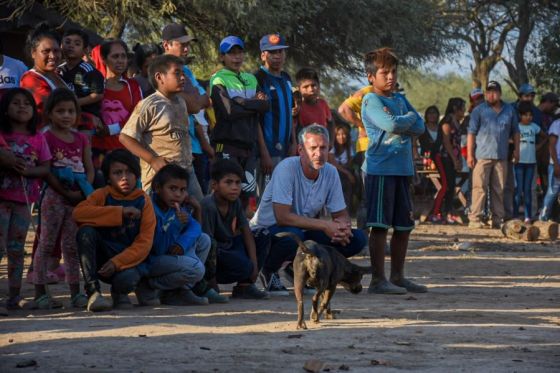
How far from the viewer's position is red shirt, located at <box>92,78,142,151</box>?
10.1 m

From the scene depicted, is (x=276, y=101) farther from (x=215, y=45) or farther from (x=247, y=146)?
(x=215, y=45)

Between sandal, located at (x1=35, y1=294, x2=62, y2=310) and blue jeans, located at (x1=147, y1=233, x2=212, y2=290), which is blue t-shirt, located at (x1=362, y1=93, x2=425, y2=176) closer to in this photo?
blue jeans, located at (x1=147, y1=233, x2=212, y2=290)

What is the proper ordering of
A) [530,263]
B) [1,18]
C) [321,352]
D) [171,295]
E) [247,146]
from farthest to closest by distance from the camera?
[1,18], [530,263], [247,146], [171,295], [321,352]

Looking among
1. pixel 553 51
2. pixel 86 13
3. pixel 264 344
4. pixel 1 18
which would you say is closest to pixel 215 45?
pixel 86 13

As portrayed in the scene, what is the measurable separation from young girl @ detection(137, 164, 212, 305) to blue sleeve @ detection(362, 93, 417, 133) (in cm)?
179

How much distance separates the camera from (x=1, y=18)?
19.0m

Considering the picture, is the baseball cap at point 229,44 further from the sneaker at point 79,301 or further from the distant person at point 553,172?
the distant person at point 553,172

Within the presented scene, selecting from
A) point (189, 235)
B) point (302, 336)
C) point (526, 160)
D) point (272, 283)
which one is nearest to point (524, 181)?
point (526, 160)

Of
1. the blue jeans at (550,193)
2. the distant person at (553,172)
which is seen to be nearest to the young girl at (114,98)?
the distant person at (553,172)

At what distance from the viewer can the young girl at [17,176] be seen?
27.6 ft

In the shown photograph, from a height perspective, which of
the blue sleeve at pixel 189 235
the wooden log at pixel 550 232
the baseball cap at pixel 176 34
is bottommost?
the wooden log at pixel 550 232

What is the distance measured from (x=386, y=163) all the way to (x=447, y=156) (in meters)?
9.78

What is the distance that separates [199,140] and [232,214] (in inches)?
73.9

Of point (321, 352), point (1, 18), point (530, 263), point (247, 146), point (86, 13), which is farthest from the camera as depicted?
point (86, 13)
